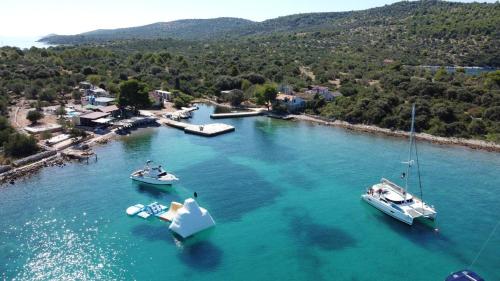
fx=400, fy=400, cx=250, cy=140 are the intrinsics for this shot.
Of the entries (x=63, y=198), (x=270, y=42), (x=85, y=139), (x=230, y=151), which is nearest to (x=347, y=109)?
(x=230, y=151)

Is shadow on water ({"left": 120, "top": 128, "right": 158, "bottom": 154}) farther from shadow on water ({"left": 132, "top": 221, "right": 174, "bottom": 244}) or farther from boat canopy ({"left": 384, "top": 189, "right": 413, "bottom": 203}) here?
boat canopy ({"left": 384, "top": 189, "right": 413, "bottom": 203})

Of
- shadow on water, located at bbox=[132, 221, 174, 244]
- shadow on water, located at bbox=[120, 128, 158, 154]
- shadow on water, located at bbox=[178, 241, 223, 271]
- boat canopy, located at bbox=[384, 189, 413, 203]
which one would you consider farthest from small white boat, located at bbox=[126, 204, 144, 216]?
boat canopy, located at bbox=[384, 189, 413, 203]

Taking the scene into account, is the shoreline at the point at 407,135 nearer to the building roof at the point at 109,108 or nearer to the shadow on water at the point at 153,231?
the building roof at the point at 109,108

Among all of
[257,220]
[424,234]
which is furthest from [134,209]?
[424,234]

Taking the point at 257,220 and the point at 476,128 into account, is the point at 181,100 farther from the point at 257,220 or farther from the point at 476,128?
the point at 476,128

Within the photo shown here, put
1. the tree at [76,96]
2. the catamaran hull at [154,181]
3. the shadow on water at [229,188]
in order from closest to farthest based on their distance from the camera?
the shadow on water at [229,188] < the catamaran hull at [154,181] < the tree at [76,96]

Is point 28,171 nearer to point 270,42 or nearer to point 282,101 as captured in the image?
point 282,101

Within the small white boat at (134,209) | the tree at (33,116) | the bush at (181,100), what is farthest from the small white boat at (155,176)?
the bush at (181,100)

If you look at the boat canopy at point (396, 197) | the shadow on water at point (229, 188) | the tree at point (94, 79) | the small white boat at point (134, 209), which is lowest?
the small white boat at point (134, 209)
